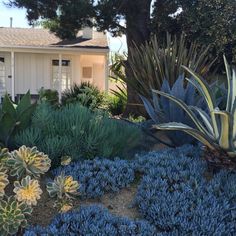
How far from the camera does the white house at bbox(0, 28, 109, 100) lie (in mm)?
20109

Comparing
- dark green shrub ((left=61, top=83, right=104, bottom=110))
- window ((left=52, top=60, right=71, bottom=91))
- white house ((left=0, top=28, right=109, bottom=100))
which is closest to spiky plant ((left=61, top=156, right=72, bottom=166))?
dark green shrub ((left=61, top=83, right=104, bottom=110))

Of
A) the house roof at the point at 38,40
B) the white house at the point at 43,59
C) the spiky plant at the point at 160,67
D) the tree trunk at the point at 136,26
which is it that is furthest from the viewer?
the house roof at the point at 38,40

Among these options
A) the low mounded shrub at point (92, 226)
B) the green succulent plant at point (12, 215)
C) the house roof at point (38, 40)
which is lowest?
the low mounded shrub at point (92, 226)

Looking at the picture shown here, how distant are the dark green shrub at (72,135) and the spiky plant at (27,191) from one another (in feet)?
3.35

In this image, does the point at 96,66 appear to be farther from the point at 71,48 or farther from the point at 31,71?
the point at 31,71

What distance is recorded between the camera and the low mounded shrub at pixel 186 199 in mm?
3271

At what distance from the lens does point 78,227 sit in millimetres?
3143

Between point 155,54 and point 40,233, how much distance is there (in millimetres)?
5518

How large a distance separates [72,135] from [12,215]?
1585mm

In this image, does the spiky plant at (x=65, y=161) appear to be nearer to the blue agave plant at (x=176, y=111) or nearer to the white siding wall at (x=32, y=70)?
the blue agave plant at (x=176, y=111)

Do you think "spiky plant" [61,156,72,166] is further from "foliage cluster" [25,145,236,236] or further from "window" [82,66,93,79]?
"window" [82,66,93,79]

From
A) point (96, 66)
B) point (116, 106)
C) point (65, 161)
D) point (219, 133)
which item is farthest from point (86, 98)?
point (96, 66)

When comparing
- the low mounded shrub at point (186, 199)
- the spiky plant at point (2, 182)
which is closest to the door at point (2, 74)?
the low mounded shrub at point (186, 199)

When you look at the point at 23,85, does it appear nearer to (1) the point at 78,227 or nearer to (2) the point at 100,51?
(2) the point at 100,51
